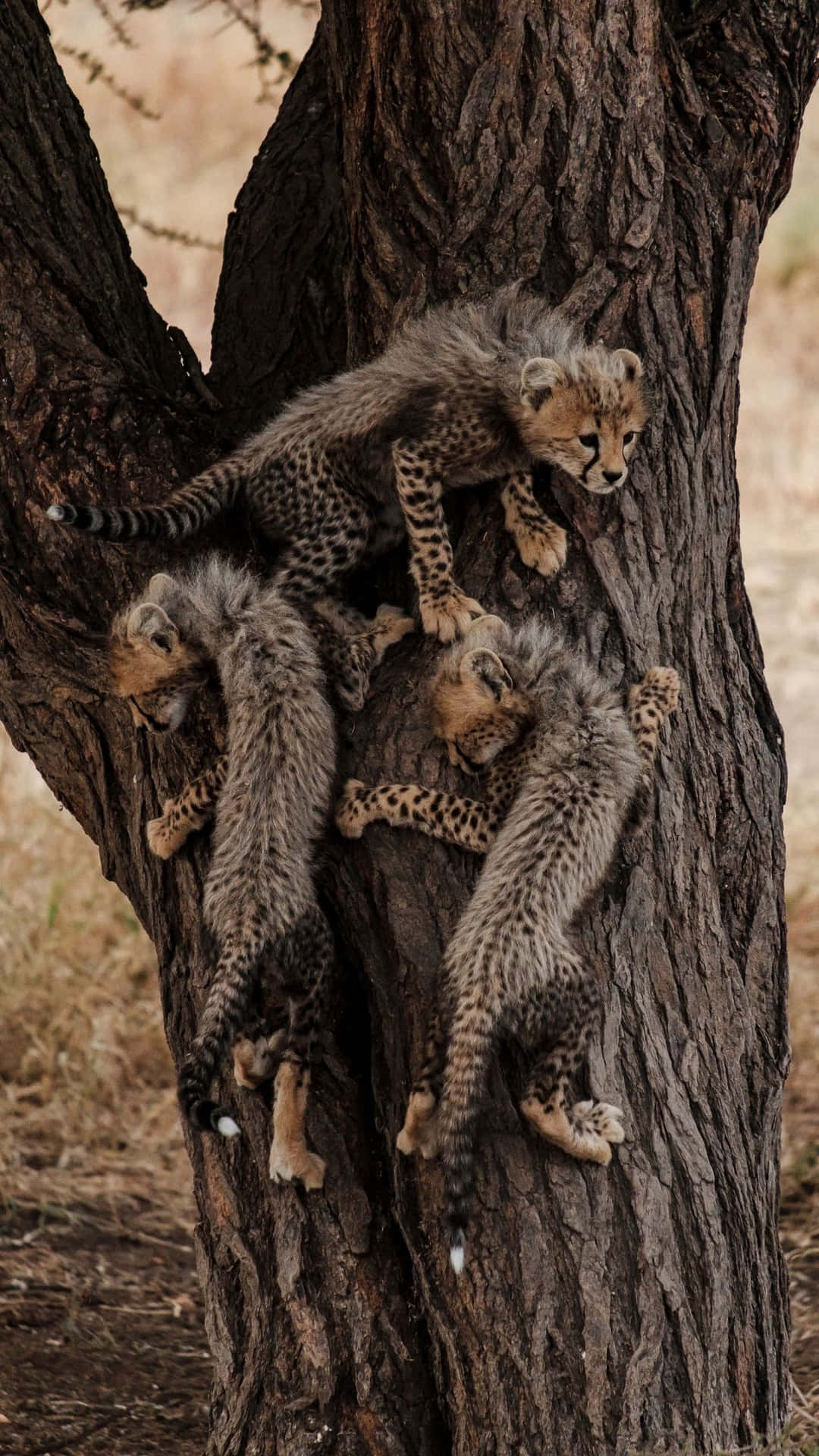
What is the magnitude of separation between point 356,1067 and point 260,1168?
267 millimetres

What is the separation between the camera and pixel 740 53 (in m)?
3.50

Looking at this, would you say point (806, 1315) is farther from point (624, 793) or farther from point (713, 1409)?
point (624, 793)

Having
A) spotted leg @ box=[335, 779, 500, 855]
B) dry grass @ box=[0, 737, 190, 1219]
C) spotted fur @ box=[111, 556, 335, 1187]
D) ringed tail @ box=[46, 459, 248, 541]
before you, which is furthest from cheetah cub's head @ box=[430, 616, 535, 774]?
dry grass @ box=[0, 737, 190, 1219]

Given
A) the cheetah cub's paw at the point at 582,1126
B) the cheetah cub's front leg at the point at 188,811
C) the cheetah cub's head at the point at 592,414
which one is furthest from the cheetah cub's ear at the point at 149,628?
the cheetah cub's paw at the point at 582,1126

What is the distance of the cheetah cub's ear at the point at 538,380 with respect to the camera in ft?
10.8

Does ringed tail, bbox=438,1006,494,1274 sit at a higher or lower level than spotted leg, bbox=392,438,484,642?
lower

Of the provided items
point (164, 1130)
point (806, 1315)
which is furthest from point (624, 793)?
point (164, 1130)

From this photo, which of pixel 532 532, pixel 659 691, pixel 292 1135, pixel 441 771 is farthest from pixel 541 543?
pixel 292 1135

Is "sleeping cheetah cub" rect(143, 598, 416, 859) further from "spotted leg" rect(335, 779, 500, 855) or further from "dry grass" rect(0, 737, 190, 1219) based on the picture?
"dry grass" rect(0, 737, 190, 1219)

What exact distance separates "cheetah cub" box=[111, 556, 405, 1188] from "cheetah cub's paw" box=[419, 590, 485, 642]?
0.12 m

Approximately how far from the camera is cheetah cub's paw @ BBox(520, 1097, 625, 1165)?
2863 mm

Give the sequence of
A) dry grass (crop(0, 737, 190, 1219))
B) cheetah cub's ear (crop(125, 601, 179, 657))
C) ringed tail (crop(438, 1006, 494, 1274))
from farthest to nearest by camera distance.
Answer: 1. dry grass (crop(0, 737, 190, 1219))
2. cheetah cub's ear (crop(125, 601, 179, 657))
3. ringed tail (crop(438, 1006, 494, 1274))

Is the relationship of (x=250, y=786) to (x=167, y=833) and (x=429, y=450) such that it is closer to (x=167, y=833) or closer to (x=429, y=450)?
(x=167, y=833)

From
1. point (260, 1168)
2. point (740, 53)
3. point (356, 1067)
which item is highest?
point (740, 53)
